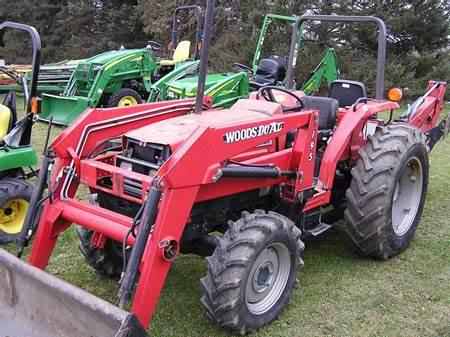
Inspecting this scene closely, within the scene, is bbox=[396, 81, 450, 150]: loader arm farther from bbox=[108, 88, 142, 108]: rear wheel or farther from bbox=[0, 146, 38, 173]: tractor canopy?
bbox=[108, 88, 142, 108]: rear wheel

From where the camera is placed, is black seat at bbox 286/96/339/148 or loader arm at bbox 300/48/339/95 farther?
loader arm at bbox 300/48/339/95

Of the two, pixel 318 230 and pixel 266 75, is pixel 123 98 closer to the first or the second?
pixel 266 75

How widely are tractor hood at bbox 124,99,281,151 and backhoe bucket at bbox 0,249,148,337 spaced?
1035mm

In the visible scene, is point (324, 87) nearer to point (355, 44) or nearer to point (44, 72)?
point (355, 44)

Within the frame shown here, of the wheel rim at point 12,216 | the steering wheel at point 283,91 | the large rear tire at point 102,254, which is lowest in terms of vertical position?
the wheel rim at point 12,216

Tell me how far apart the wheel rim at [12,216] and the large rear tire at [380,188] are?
9.47 feet

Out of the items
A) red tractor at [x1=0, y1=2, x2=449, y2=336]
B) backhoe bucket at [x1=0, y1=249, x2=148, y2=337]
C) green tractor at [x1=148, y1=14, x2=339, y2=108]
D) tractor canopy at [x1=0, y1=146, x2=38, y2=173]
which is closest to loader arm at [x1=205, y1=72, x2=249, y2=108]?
green tractor at [x1=148, y1=14, x2=339, y2=108]

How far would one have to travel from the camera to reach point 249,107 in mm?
3826

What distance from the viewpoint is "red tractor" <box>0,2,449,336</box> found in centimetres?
281

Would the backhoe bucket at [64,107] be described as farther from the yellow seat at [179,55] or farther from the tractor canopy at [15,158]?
the tractor canopy at [15,158]

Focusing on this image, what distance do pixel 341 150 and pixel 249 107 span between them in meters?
0.79

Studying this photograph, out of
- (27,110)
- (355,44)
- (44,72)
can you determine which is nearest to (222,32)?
(355,44)

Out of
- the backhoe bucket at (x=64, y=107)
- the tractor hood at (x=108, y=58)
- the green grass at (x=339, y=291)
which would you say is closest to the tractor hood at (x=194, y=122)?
the green grass at (x=339, y=291)

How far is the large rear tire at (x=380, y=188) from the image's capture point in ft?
12.9
